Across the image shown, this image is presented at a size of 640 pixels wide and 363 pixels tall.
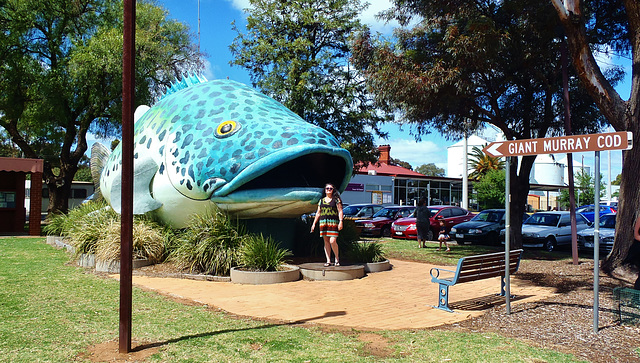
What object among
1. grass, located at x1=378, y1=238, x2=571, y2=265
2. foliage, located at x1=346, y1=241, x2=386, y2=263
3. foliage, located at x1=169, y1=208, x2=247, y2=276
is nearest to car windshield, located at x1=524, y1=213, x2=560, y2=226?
grass, located at x1=378, y1=238, x2=571, y2=265

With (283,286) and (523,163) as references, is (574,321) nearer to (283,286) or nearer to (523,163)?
(283,286)

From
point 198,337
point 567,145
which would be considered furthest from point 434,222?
point 198,337

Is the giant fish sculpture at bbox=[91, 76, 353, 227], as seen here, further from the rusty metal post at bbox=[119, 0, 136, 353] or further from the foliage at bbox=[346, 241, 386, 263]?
the rusty metal post at bbox=[119, 0, 136, 353]

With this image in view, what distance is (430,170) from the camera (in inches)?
3696

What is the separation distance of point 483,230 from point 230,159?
11.6m

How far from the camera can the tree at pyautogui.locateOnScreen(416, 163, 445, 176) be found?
92.2 metres

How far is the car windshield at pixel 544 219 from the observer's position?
18078 millimetres

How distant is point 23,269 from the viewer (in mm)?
10039

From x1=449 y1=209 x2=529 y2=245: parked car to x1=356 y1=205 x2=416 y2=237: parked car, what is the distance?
149 inches

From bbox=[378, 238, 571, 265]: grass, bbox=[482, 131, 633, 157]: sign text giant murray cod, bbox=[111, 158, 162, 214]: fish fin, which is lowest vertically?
bbox=[378, 238, 571, 265]: grass

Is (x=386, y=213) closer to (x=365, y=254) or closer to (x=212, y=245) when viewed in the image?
(x=365, y=254)

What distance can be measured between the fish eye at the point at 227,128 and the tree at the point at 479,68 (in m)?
4.86

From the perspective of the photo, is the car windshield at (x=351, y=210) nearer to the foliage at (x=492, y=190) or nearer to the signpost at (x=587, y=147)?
the signpost at (x=587, y=147)

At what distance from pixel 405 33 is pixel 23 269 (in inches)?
429
